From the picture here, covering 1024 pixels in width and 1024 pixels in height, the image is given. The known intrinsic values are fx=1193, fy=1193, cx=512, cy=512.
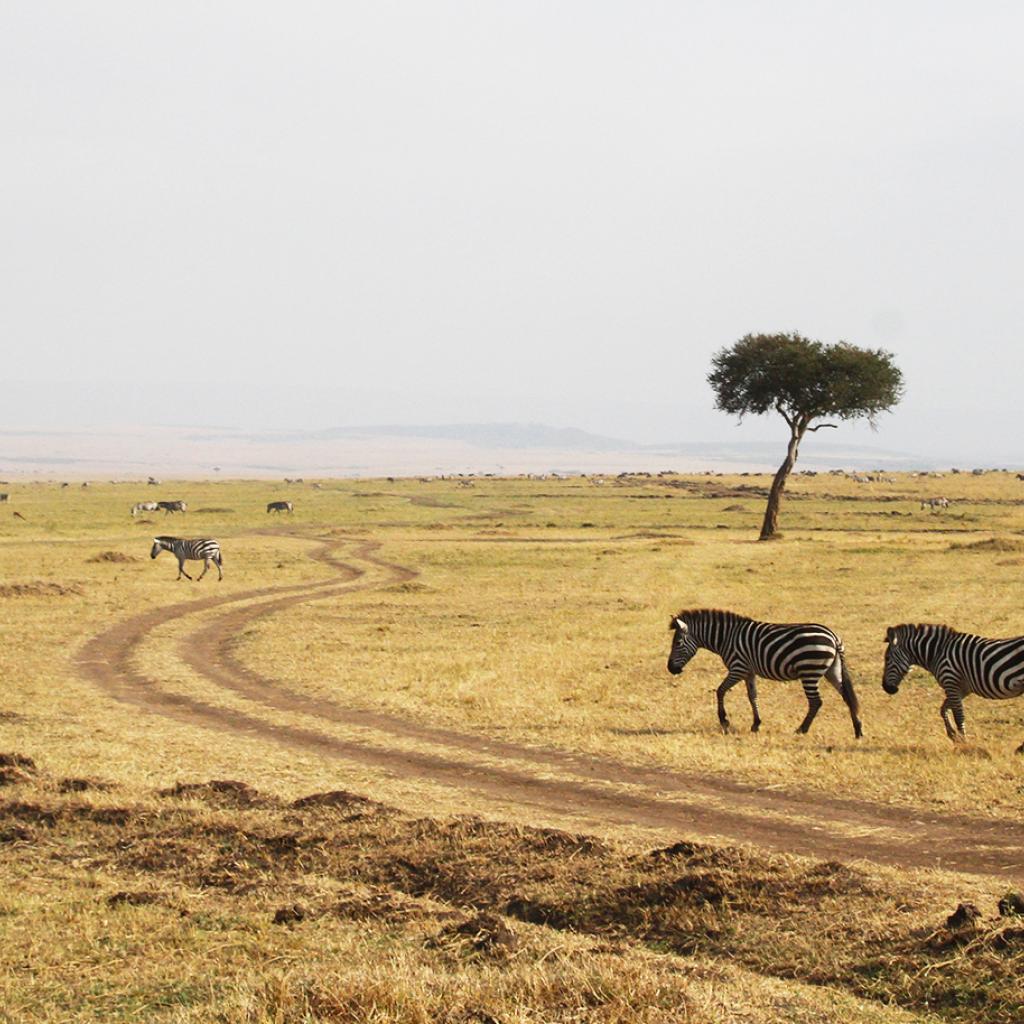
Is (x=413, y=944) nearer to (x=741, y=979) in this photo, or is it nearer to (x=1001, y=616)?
(x=741, y=979)

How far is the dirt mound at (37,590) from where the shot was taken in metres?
36.9

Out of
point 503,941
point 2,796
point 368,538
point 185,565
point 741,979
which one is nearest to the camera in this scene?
point 741,979

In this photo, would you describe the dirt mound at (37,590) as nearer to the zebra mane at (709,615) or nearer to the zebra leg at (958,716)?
the zebra mane at (709,615)

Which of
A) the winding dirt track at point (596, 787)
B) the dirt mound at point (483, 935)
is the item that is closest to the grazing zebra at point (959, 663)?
the winding dirt track at point (596, 787)

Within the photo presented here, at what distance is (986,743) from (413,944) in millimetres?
11814

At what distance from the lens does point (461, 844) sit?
12102mm

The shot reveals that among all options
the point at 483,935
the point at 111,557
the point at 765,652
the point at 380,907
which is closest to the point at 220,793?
the point at 380,907

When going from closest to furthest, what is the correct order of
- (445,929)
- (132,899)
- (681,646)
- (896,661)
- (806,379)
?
(445,929), (132,899), (896,661), (681,646), (806,379)

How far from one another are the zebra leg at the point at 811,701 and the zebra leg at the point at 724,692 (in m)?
1.19

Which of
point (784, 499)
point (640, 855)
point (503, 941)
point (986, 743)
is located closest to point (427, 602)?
point (986, 743)

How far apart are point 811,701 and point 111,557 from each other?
37873 millimetres

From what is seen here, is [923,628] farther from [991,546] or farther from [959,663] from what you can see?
[991,546]

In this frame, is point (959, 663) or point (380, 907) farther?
point (959, 663)

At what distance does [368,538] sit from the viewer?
66.8m
